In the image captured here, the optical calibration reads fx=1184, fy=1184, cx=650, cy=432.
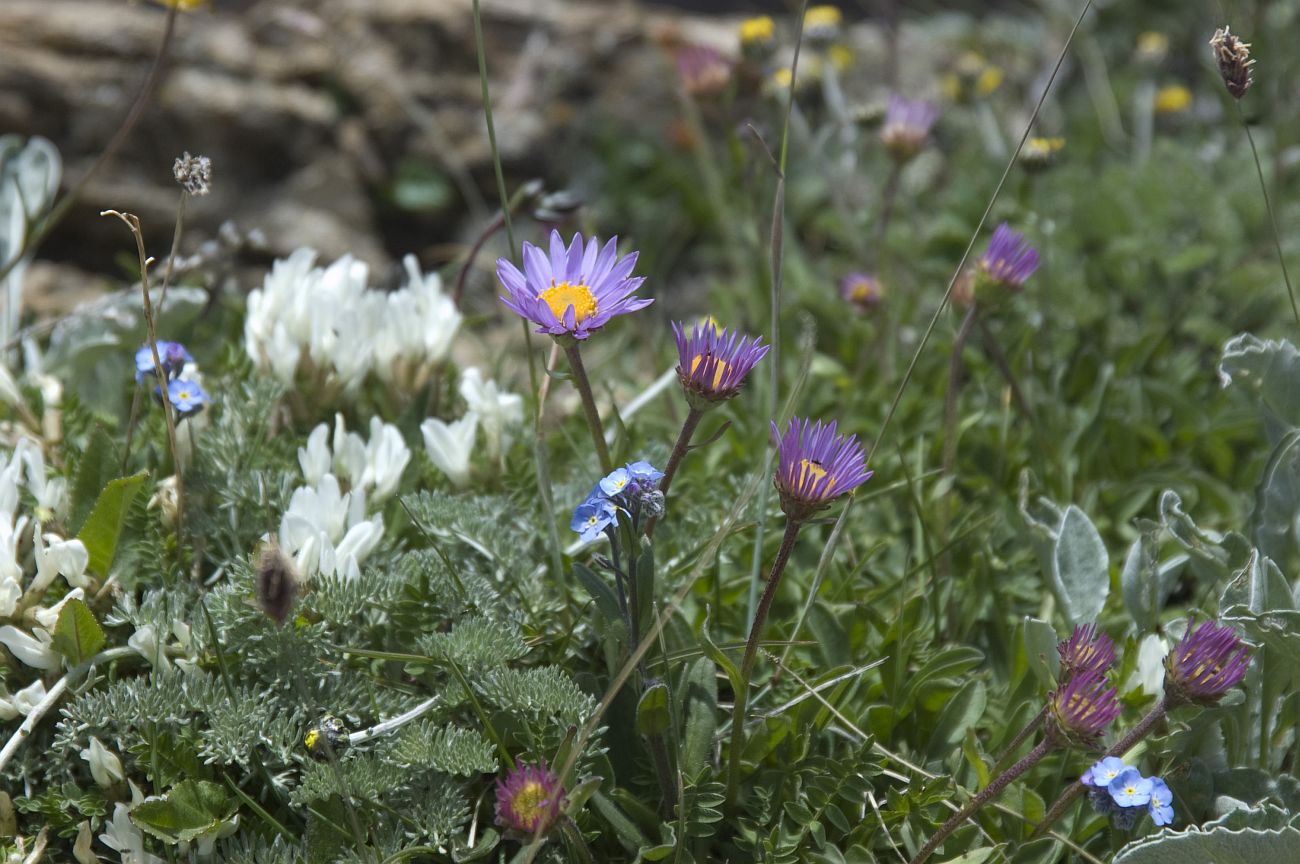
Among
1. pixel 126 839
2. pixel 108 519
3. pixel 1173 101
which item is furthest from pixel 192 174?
pixel 1173 101

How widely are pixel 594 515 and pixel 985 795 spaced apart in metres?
0.57

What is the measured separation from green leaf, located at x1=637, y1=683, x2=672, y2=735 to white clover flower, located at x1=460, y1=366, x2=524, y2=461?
687 mm

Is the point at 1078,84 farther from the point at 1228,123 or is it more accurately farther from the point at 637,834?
the point at 637,834

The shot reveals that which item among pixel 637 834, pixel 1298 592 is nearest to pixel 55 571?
pixel 637 834

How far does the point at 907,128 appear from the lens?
8.33 ft

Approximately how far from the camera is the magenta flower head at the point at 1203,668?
1315mm

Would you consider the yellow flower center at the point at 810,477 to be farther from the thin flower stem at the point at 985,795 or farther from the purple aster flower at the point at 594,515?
the thin flower stem at the point at 985,795

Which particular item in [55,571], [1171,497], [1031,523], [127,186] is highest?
[1171,497]

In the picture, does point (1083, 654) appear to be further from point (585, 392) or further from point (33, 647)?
point (33, 647)

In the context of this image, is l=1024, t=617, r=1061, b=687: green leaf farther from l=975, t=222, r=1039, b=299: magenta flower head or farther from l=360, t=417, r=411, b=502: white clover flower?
l=360, t=417, r=411, b=502: white clover flower

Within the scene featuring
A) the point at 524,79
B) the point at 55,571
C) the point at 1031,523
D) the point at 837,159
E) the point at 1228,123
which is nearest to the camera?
the point at 55,571

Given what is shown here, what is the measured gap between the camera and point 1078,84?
446cm

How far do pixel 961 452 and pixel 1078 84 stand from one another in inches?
104

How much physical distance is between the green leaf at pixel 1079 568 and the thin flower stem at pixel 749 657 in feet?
1.86
